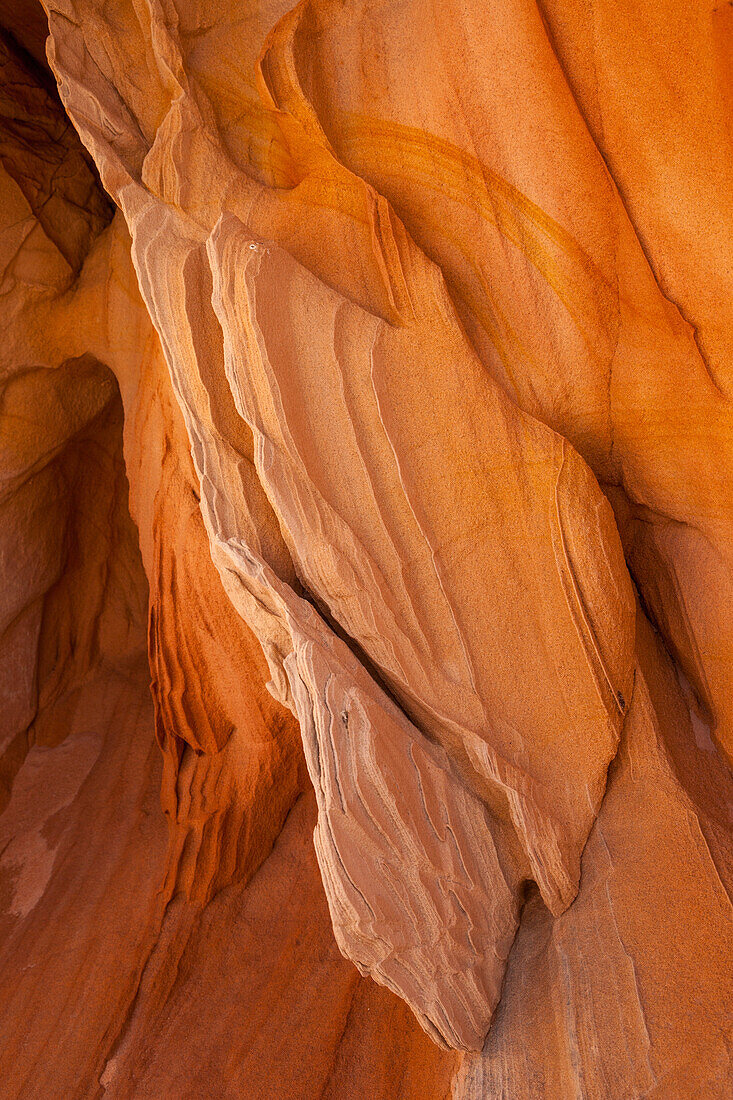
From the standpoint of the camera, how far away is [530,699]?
2.05 meters

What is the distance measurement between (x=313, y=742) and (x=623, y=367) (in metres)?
1.35

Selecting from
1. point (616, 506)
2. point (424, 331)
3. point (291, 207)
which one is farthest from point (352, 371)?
point (616, 506)

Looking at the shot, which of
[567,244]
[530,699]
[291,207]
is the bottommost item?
[530,699]

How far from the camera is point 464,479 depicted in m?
2.08

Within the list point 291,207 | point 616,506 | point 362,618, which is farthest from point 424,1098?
point 291,207

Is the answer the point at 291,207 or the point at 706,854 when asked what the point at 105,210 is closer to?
the point at 291,207

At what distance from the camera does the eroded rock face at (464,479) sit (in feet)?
6.08

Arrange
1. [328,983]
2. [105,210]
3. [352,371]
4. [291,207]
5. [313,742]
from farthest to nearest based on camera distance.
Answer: [105,210]
[328,983]
[291,207]
[352,371]
[313,742]

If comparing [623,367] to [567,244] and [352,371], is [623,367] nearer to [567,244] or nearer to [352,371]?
[567,244]

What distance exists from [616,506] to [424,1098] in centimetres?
181

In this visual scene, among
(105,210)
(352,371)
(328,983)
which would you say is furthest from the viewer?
(105,210)

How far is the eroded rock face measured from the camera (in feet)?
6.08

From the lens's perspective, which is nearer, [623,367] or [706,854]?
[706,854]

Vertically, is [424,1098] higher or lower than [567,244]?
lower
